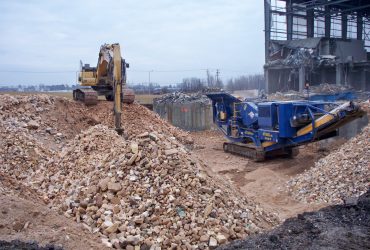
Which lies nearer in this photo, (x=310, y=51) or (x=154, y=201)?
(x=154, y=201)

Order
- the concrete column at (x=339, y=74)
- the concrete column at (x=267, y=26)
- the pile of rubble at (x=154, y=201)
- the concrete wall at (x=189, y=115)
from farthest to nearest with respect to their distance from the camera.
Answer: the concrete column at (x=267, y=26)
the concrete column at (x=339, y=74)
the concrete wall at (x=189, y=115)
the pile of rubble at (x=154, y=201)

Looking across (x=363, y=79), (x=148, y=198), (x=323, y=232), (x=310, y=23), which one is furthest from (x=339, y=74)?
(x=323, y=232)

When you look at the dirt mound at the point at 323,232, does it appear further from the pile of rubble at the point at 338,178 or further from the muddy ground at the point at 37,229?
the pile of rubble at the point at 338,178

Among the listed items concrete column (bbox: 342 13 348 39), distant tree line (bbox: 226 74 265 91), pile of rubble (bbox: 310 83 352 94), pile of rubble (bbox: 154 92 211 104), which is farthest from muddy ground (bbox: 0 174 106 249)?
distant tree line (bbox: 226 74 265 91)

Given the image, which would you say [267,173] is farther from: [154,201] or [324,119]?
[154,201]

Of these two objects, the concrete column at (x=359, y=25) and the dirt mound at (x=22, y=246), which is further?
the concrete column at (x=359, y=25)

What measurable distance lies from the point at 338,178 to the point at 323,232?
4.13 m

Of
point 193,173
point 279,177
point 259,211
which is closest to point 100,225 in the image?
point 193,173

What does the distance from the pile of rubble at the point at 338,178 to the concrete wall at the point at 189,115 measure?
40.1 ft

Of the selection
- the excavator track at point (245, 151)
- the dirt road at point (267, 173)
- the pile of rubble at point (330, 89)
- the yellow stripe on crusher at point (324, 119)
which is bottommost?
the dirt road at point (267, 173)

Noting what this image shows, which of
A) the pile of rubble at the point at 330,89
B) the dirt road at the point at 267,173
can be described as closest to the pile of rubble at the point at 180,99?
the dirt road at the point at 267,173

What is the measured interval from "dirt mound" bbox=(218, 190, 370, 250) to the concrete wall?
16295 millimetres

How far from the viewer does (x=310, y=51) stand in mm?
34406

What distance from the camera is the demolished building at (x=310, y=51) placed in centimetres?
3428
